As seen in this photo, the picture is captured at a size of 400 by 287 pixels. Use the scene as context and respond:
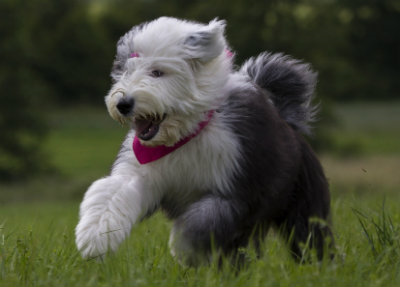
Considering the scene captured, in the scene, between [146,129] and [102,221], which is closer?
[102,221]

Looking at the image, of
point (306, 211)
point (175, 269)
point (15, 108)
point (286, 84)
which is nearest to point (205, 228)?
point (175, 269)

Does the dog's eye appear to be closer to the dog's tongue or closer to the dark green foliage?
the dog's tongue

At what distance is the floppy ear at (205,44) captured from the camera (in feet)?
12.8

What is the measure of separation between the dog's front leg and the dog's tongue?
0.29m

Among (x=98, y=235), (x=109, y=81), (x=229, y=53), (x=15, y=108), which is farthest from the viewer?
(x=109, y=81)

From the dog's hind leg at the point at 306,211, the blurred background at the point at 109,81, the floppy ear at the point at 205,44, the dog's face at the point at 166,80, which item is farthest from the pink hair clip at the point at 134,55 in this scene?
the blurred background at the point at 109,81

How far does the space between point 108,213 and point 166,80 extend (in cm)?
81

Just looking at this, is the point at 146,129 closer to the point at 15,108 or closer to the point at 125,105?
the point at 125,105

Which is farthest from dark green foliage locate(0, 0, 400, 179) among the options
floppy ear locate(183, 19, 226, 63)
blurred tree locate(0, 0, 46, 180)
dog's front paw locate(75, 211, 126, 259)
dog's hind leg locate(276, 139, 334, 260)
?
dog's front paw locate(75, 211, 126, 259)

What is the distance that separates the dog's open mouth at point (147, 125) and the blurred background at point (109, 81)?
1.67 m

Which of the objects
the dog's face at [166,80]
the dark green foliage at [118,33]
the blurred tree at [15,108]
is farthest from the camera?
the blurred tree at [15,108]

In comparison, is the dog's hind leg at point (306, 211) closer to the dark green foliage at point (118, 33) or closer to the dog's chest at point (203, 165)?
the dog's chest at point (203, 165)

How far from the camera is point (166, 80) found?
3793 mm

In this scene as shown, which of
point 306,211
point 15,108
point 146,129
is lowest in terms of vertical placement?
point 306,211
